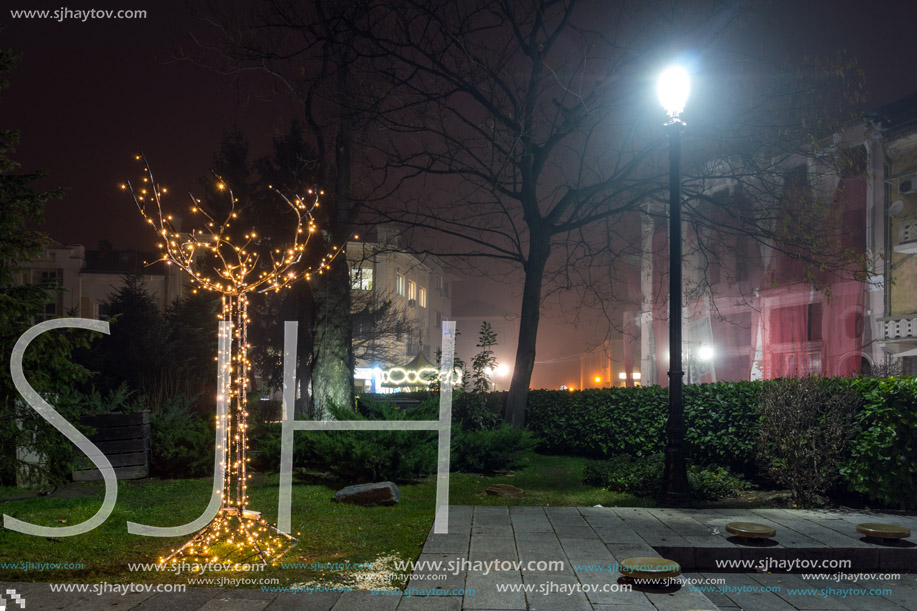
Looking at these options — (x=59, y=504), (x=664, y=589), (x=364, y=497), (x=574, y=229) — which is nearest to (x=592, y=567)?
(x=664, y=589)

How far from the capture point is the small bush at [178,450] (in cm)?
1266

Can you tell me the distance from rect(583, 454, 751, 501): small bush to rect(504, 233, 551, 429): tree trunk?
5631 mm

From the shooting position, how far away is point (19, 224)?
8.53 metres

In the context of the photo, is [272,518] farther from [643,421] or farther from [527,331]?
[527,331]

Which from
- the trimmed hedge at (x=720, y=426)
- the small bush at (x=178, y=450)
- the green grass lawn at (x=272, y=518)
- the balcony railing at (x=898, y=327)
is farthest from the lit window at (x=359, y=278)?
the balcony railing at (x=898, y=327)

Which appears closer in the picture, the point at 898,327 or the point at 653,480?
the point at 653,480

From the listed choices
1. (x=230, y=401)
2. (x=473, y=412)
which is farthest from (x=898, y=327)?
(x=230, y=401)

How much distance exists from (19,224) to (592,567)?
24.9ft

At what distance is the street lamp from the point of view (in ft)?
33.2

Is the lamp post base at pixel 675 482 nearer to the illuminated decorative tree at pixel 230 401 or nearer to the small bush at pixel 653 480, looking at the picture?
the small bush at pixel 653 480

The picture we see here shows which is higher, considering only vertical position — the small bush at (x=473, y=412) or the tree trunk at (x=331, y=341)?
the tree trunk at (x=331, y=341)

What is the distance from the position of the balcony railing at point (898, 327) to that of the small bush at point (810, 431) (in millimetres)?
18542

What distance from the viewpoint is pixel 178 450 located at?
1264cm

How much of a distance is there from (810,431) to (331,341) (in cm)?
1132
